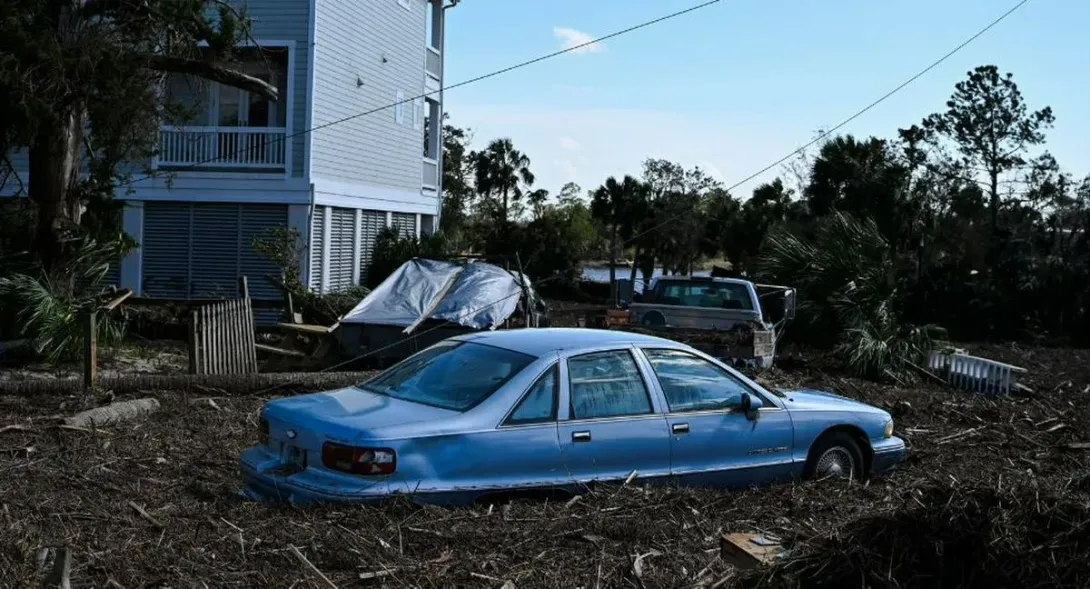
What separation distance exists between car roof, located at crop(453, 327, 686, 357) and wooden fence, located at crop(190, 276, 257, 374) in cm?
594

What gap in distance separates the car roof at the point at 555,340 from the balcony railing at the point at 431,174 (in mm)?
22685

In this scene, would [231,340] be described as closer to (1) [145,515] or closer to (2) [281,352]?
(2) [281,352]

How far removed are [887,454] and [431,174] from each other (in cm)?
2316

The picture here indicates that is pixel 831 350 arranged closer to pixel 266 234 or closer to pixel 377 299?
pixel 377 299

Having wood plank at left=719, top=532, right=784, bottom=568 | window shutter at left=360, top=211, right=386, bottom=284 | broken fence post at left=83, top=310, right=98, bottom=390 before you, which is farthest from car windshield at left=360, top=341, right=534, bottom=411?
window shutter at left=360, top=211, right=386, bottom=284

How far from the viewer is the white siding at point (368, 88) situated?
2408 centimetres

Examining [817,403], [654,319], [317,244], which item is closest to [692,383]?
[817,403]

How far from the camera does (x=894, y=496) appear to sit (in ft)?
21.1

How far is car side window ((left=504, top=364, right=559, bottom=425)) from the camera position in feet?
24.1

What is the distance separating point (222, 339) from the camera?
13945mm

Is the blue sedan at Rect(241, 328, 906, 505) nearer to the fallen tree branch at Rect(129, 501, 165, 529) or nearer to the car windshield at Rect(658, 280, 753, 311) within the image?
the fallen tree branch at Rect(129, 501, 165, 529)

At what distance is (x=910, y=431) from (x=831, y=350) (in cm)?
698

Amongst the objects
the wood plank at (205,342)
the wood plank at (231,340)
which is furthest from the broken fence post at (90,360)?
the wood plank at (231,340)

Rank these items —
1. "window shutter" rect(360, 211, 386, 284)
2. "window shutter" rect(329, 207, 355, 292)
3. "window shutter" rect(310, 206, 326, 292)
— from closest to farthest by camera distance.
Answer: "window shutter" rect(310, 206, 326, 292)
"window shutter" rect(329, 207, 355, 292)
"window shutter" rect(360, 211, 386, 284)
